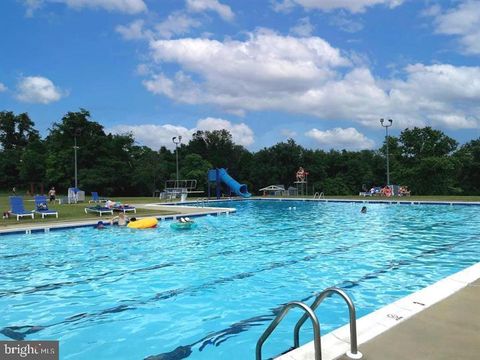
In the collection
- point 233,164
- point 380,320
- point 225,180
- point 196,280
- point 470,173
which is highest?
point 233,164

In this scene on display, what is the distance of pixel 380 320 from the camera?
4051 mm

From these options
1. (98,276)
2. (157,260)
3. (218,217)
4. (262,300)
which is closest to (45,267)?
(98,276)

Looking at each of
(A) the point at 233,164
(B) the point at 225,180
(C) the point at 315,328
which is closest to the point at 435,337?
(C) the point at 315,328

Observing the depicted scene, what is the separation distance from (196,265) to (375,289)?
387 cm

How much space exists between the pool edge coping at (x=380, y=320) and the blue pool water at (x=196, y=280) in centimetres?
122

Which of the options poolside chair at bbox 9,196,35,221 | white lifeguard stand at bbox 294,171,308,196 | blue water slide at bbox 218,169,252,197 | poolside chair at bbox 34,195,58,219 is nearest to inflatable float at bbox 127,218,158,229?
poolside chair at bbox 34,195,58,219

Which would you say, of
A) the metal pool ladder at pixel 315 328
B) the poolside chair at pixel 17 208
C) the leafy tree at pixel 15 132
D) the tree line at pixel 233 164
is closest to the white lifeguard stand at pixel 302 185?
the tree line at pixel 233 164

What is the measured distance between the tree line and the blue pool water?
93.8 feet

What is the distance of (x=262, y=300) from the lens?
661 centimetres

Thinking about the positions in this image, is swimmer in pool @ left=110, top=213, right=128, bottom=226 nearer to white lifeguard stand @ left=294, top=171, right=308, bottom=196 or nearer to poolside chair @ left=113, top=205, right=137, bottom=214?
poolside chair @ left=113, top=205, right=137, bottom=214

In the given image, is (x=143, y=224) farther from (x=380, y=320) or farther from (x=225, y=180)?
(x=225, y=180)

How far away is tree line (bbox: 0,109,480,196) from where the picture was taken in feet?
132

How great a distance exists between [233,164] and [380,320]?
53.2 meters

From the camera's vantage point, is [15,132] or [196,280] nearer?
[196,280]
